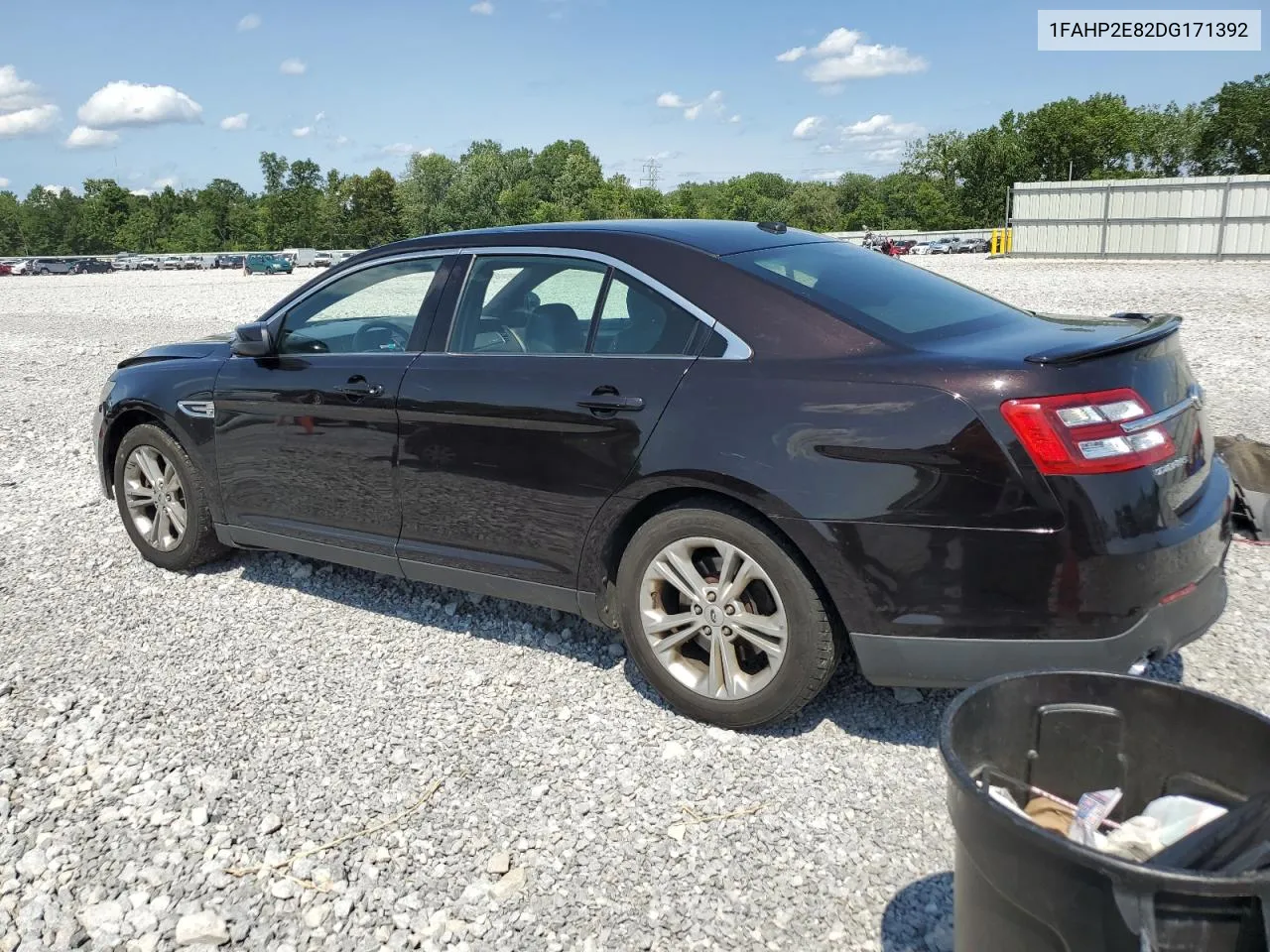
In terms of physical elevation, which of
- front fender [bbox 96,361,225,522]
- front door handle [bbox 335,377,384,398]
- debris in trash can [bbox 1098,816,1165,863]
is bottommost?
debris in trash can [bbox 1098,816,1165,863]

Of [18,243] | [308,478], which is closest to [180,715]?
[308,478]

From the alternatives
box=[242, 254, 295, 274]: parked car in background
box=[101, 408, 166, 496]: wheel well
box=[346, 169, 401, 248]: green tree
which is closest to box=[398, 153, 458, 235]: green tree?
box=[346, 169, 401, 248]: green tree

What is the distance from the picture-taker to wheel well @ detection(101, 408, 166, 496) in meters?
5.45

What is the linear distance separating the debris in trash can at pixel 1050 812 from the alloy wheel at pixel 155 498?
444 centimetres

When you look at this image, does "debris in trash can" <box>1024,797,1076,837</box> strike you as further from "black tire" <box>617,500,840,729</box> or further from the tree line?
the tree line

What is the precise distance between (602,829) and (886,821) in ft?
2.79

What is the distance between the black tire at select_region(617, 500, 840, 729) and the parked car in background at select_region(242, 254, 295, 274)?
193 feet

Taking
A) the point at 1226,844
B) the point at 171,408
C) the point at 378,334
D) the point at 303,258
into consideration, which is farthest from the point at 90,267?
the point at 1226,844

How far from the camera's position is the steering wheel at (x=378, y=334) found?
4520mm

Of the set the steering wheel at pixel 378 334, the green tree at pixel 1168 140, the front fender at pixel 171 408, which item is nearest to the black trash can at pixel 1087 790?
the steering wheel at pixel 378 334

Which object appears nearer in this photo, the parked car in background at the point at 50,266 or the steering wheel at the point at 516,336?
the steering wheel at the point at 516,336

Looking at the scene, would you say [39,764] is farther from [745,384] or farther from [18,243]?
[18,243]

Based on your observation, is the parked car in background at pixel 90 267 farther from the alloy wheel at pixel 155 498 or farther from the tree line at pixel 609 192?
the alloy wheel at pixel 155 498

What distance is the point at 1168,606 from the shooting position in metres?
3.09
